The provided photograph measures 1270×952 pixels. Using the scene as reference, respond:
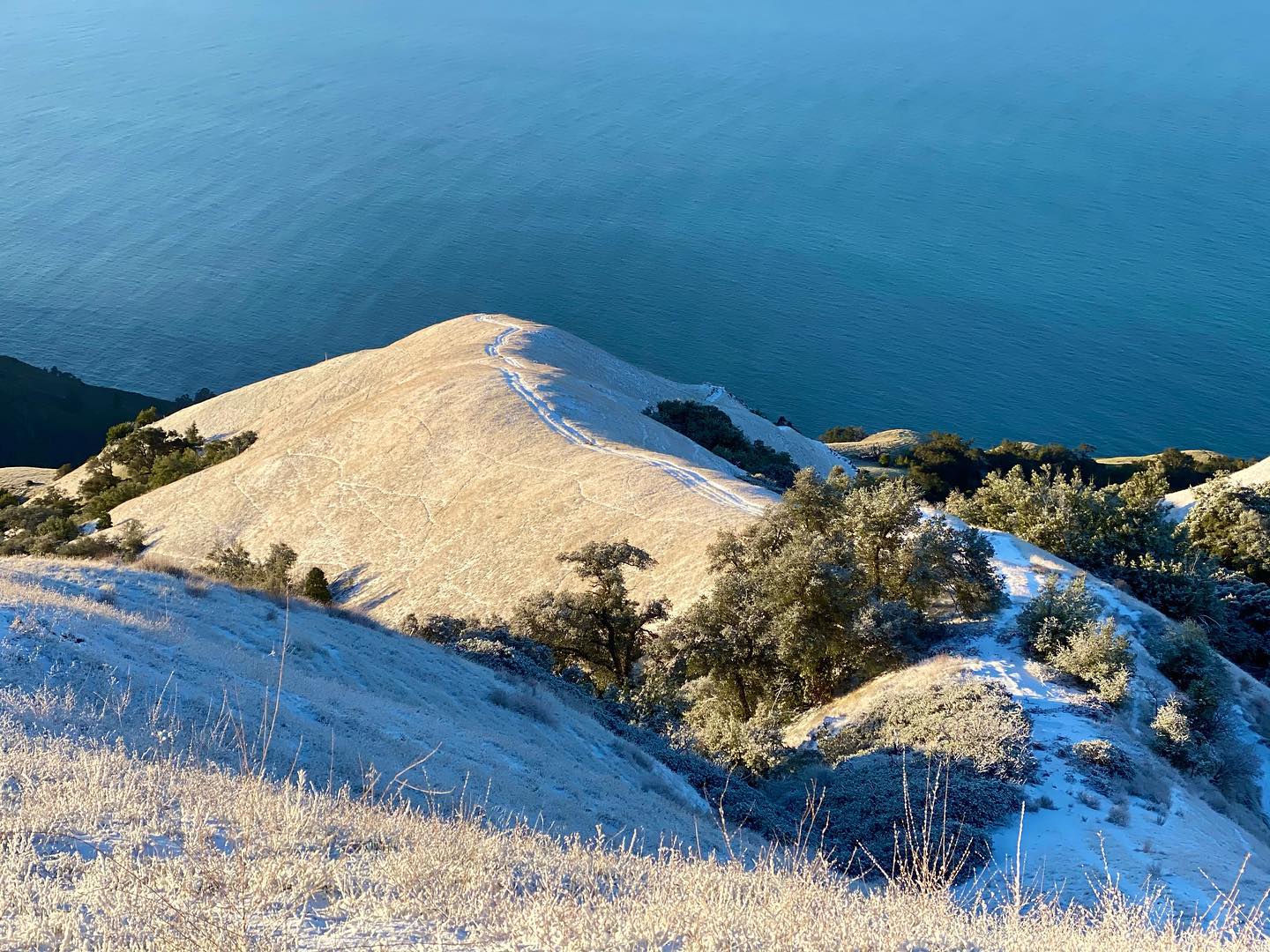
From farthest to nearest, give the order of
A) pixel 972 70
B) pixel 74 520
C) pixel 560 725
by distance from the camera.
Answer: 1. pixel 972 70
2. pixel 74 520
3. pixel 560 725

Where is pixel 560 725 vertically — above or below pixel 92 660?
below

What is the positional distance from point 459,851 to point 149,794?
84.9 inches

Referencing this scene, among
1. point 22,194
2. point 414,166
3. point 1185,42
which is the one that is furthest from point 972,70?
point 22,194

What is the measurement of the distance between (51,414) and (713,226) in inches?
2920

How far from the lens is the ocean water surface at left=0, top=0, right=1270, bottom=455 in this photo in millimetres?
90625

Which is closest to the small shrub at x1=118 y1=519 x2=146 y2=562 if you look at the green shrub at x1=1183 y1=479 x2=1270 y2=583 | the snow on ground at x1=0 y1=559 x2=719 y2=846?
the snow on ground at x1=0 y1=559 x2=719 y2=846

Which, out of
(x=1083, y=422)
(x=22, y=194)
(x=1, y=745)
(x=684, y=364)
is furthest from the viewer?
(x=22, y=194)

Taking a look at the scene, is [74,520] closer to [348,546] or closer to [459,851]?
[348,546]

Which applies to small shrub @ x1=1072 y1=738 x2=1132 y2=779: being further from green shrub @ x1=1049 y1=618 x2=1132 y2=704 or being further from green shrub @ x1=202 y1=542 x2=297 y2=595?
green shrub @ x1=202 y1=542 x2=297 y2=595

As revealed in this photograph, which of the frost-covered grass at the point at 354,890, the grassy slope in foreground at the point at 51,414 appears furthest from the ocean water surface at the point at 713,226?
the frost-covered grass at the point at 354,890

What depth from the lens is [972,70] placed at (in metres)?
173

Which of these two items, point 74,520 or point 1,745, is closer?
point 1,745

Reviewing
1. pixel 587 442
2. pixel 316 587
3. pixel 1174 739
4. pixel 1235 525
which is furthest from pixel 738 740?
pixel 1235 525

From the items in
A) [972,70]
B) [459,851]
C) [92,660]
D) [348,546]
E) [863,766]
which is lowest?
[348,546]
